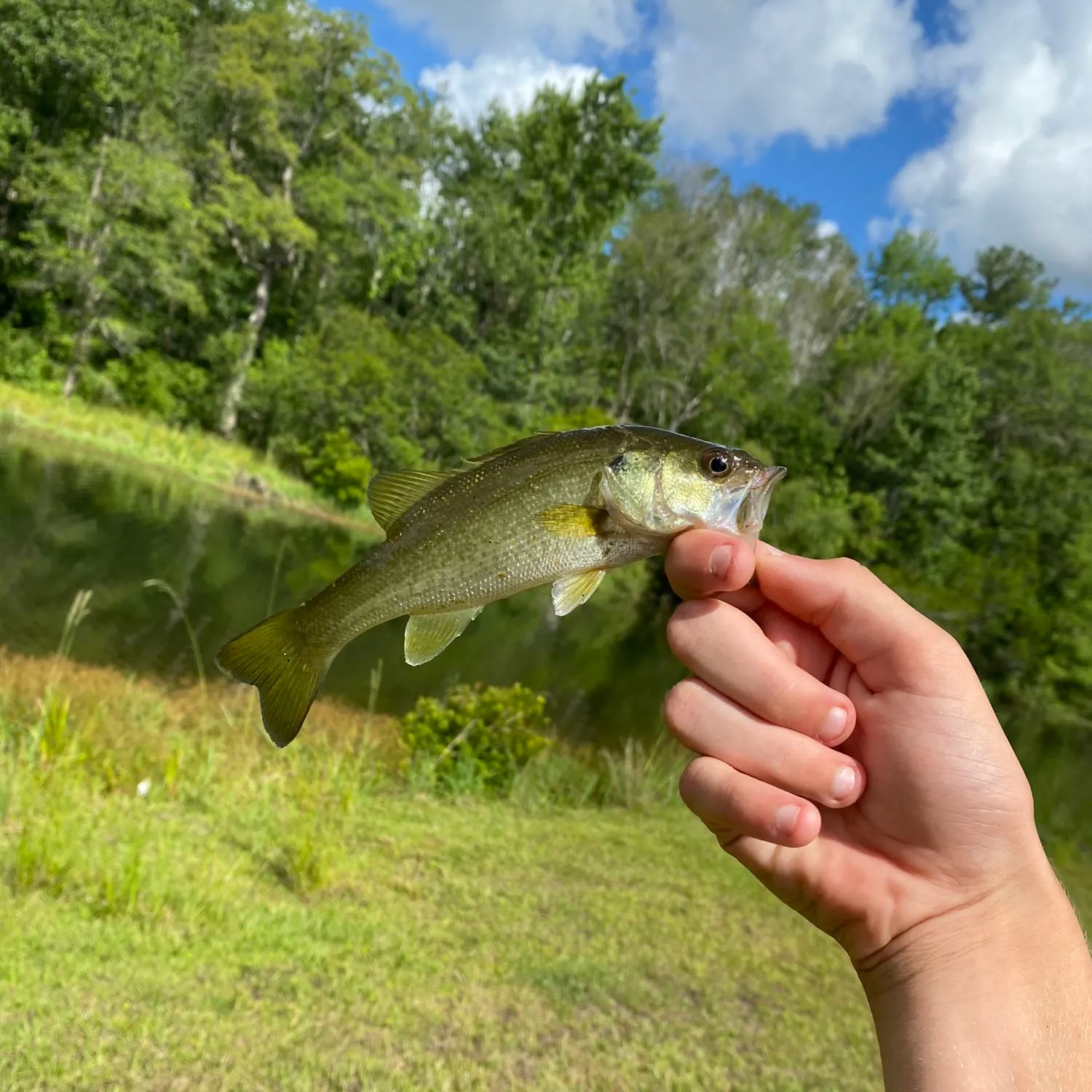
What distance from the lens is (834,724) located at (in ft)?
7.63

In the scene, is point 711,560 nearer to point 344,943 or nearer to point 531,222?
point 344,943

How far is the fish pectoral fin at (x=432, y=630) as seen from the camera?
2357 mm

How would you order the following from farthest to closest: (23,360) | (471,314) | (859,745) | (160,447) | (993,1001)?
(471,314)
(23,360)
(160,447)
(859,745)
(993,1001)

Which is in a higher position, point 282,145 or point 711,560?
point 282,145

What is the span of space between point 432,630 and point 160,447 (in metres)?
33.2

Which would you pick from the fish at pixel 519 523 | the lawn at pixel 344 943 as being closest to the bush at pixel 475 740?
the lawn at pixel 344 943

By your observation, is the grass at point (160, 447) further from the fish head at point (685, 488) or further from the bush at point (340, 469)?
the fish head at point (685, 488)

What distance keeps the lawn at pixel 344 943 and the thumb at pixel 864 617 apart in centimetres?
358

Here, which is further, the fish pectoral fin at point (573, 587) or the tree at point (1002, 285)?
the tree at point (1002, 285)

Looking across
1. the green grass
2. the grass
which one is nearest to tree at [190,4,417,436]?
the grass

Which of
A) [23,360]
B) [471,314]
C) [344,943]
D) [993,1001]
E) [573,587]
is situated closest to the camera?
[993,1001]

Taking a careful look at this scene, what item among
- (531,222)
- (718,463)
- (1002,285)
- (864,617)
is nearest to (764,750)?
(864,617)

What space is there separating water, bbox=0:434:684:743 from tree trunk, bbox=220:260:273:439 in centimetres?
780

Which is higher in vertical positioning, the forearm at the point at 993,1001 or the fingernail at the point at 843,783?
the fingernail at the point at 843,783
